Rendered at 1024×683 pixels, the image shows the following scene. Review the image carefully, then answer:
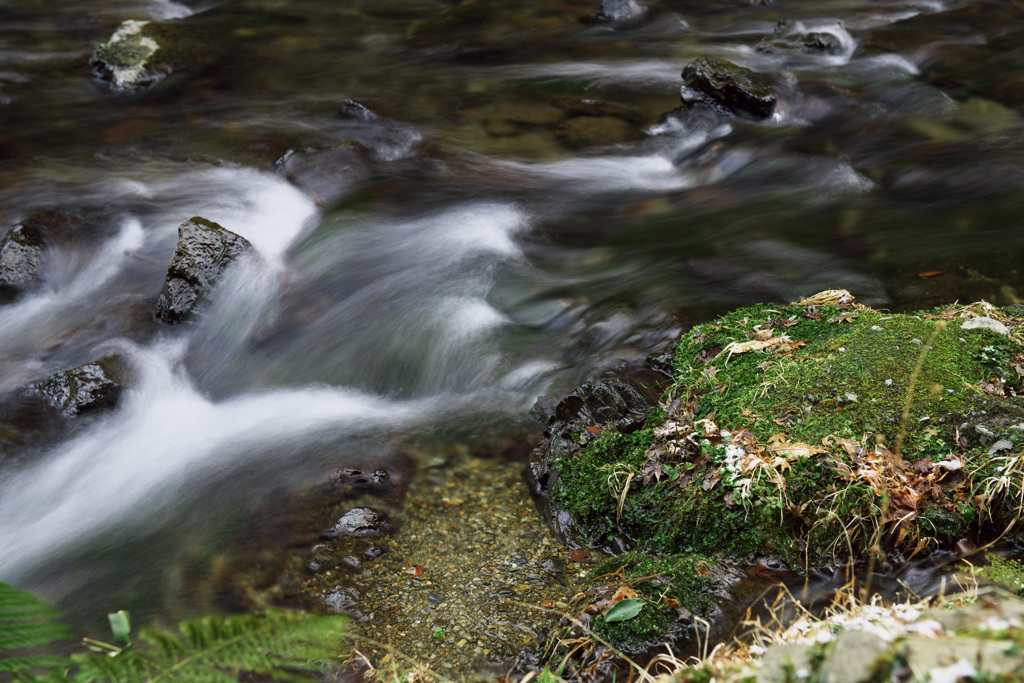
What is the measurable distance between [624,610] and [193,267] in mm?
5791

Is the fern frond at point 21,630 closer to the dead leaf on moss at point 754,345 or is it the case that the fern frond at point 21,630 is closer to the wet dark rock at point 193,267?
the dead leaf on moss at point 754,345

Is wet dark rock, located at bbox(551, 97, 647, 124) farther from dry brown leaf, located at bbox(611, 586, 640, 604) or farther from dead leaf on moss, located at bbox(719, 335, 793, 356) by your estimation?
dry brown leaf, located at bbox(611, 586, 640, 604)

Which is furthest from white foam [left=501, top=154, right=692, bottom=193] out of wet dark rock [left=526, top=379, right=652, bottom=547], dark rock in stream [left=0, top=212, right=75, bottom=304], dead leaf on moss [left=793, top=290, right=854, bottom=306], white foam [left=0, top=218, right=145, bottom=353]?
dark rock in stream [left=0, top=212, right=75, bottom=304]

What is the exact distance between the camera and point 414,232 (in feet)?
28.5

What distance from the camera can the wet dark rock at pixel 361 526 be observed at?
457 centimetres

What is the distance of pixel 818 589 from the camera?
3578 millimetres

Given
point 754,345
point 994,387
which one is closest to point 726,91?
point 754,345

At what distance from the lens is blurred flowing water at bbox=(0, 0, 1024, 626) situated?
5766 mm

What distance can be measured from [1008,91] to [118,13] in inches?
675

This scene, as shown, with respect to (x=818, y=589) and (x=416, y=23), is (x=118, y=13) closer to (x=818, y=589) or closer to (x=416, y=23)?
(x=416, y=23)

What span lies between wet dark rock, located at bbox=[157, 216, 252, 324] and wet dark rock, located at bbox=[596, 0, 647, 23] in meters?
10.9

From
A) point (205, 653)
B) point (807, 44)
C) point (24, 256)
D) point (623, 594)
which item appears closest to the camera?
point (205, 653)

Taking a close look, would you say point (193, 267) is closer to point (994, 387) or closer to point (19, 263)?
point (19, 263)

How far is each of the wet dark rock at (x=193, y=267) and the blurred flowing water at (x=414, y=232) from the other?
186 millimetres
